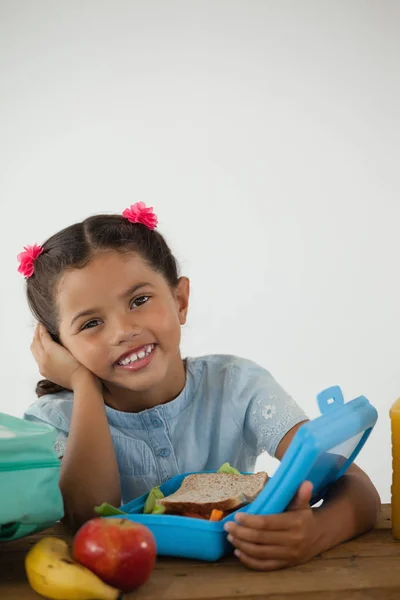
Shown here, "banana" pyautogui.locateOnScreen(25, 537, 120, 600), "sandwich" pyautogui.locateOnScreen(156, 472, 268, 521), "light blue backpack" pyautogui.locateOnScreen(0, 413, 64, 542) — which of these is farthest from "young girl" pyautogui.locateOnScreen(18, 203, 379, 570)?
"banana" pyautogui.locateOnScreen(25, 537, 120, 600)

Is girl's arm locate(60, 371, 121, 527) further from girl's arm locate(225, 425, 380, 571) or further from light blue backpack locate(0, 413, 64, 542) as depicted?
girl's arm locate(225, 425, 380, 571)

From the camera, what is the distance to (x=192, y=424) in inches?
62.0

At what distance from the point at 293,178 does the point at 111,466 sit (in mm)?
2576

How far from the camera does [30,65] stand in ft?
12.2

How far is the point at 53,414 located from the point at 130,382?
0.19m

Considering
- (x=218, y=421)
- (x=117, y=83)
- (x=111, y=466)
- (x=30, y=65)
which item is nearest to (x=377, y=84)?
(x=117, y=83)

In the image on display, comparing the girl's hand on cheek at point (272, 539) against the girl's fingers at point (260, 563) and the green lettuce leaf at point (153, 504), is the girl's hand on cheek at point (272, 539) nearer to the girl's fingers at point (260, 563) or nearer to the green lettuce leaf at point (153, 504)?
the girl's fingers at point (260, 563)

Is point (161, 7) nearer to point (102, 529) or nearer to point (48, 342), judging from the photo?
point (48, 342)

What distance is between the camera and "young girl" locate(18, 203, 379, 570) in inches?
53.5

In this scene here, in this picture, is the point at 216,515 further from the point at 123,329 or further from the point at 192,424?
the point at 192,424

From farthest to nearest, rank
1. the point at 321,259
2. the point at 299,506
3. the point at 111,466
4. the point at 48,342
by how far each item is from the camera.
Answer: the point at 321,259
the point at 48,342
the point at 111,466
the point at 299,506

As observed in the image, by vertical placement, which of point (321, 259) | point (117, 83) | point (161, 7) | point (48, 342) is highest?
point (161, 7)

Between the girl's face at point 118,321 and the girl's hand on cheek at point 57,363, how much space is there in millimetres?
28

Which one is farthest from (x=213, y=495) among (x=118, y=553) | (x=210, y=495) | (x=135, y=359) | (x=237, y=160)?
(x=237, y=160)
